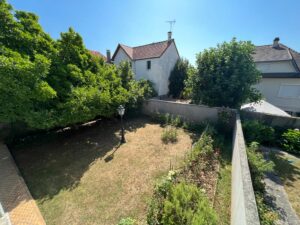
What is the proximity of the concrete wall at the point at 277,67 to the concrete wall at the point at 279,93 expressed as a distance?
102 centimetres

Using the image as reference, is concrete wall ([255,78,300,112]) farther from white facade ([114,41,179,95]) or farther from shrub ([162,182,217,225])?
shrub ([162,182,217,225])

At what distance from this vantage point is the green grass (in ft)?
14.7

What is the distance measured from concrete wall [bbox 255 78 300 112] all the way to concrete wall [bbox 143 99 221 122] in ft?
34.8

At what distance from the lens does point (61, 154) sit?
8266mm

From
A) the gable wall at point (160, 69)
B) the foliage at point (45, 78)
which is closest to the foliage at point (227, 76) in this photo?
the foliage at point (45, 78)

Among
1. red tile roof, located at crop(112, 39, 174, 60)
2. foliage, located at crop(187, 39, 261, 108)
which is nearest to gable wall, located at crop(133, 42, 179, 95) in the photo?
red tile roof, located at crop(112, 39, 174, 60)

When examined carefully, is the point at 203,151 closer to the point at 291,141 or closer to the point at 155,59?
the point at 291,141

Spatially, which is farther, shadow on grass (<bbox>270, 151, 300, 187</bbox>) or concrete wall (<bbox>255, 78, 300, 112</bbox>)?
concrete wall (<bbox>255, 78, 300, 112</bbox>)

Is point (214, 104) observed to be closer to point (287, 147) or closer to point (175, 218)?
point (287, 147)

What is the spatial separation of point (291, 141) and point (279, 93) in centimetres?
1084

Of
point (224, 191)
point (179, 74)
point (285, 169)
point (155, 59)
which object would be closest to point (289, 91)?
point (179, 74)

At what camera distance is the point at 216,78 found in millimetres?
10852

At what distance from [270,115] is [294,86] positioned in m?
9.94

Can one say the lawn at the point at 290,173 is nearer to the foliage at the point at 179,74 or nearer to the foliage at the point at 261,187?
the foliage at the point at 261,187
